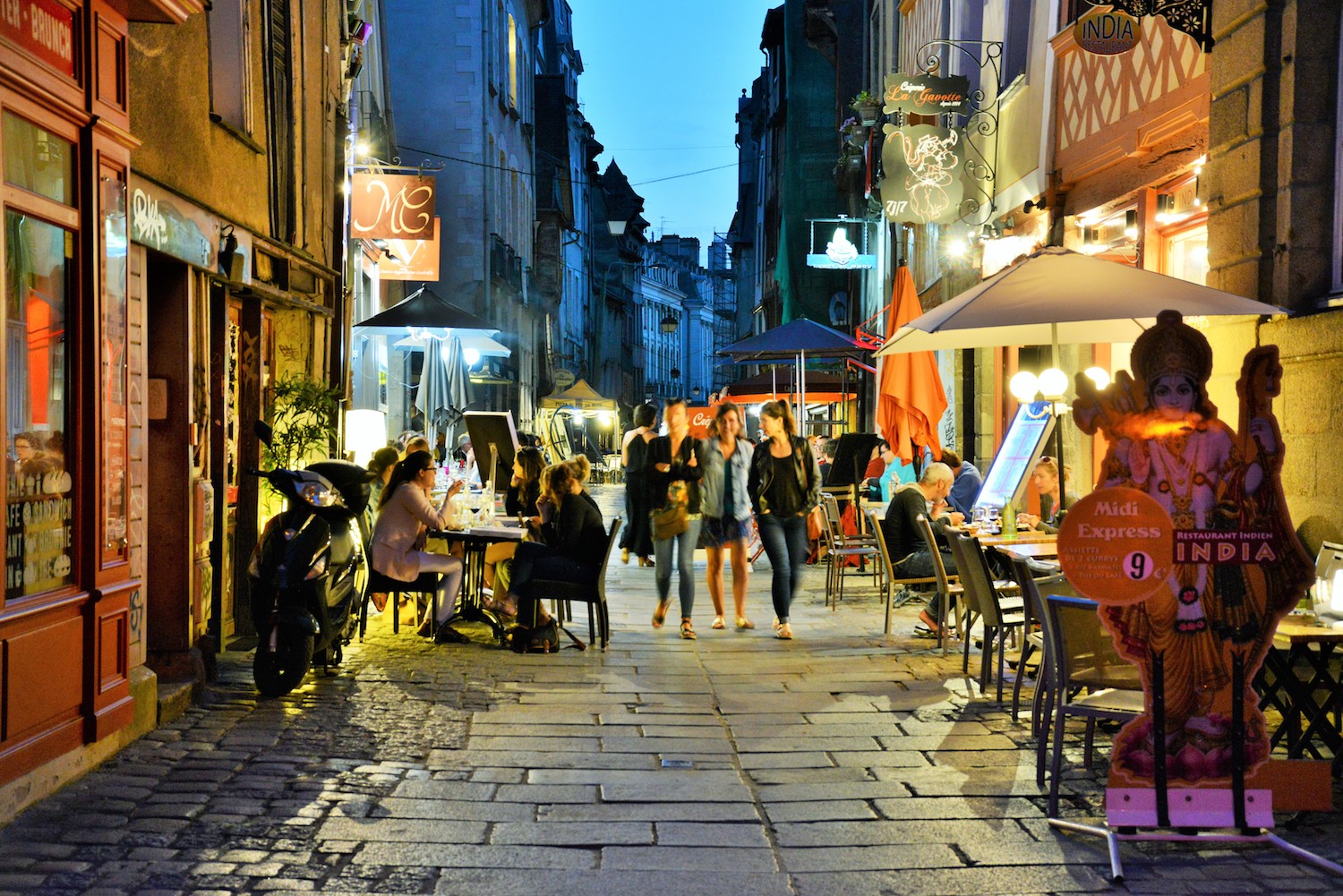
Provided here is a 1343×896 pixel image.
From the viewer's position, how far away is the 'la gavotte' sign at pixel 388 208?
47.9ft

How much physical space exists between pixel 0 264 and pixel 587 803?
3.11 metres

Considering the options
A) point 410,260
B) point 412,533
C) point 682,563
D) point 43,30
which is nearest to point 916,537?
point 682,563

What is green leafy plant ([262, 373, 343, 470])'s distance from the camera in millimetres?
9539

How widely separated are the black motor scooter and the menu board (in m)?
4.80

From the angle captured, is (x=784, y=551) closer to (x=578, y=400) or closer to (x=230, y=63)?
(x=230, y=63)

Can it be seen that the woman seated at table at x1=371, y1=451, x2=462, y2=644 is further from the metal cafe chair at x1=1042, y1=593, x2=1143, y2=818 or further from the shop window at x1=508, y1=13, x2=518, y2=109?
the shop window at x1=508, y1=13, x2=518, y2=109

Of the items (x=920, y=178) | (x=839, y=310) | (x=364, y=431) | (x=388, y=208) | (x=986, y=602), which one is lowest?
(x=986, y=602)

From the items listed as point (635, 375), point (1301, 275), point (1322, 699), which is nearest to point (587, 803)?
point (1322, 699)

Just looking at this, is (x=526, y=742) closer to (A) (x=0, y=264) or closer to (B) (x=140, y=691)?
(B) (x=140, y=691)

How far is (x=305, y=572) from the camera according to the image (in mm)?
7633

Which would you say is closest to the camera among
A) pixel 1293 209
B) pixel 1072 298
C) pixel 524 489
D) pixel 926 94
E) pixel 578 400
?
pixel 1293 209

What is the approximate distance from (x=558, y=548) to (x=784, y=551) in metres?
1.82

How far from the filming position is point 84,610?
19.1 ft

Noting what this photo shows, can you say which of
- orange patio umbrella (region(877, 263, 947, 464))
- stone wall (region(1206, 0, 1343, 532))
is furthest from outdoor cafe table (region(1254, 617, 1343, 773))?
orange patio umbrella (region(877, 263, 947, 464))
